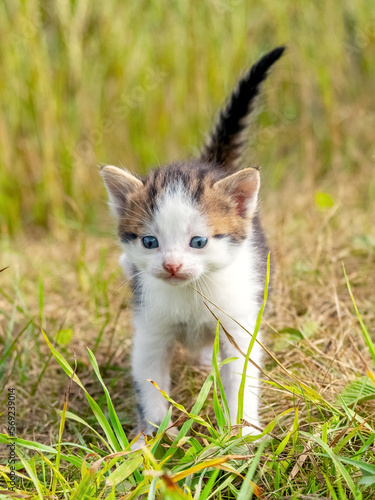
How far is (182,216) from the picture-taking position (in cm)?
194

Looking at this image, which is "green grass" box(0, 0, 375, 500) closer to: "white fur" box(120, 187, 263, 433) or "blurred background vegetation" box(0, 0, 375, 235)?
"blurred background vegetation" box(0, 0, 375, 235)

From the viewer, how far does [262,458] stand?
170cm

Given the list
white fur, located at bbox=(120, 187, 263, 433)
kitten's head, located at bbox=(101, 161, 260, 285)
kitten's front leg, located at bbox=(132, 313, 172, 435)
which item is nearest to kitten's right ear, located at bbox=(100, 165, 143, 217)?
kitten's head, located at bbox=(101, 161, 260, 285)

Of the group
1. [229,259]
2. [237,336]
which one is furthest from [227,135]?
[237,336]

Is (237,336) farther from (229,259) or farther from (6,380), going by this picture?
(6,380)

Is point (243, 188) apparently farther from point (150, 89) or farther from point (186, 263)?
point (150, 89)

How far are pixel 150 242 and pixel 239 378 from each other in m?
0.62

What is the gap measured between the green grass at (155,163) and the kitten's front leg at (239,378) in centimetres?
7

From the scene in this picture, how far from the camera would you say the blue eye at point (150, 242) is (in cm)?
200

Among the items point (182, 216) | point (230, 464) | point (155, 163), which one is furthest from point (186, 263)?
point (155, 163)

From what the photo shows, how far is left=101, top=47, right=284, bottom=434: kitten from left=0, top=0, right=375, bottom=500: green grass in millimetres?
232

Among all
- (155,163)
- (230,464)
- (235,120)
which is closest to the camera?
(230,464)

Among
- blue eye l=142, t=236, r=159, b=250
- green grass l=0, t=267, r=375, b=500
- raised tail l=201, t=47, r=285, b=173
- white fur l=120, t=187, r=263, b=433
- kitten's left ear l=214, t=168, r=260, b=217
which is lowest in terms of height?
green grass l=0, t=267, r=375, b=500

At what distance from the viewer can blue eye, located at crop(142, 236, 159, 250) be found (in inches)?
78.8
